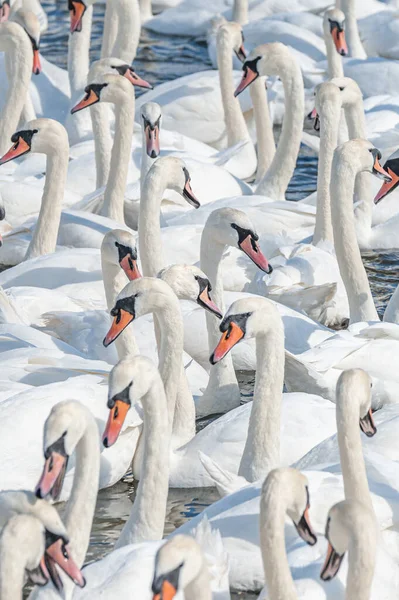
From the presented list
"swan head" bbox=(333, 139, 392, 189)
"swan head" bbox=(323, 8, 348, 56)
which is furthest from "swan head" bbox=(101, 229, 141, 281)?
"swan head" bbox=(323, 8, 348, 56)

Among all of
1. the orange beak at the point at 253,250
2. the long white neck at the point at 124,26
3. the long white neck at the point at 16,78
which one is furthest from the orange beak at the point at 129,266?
the long white neck at the point at 124,26

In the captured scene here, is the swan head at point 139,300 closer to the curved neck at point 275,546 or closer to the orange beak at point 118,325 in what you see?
the orange beak at point 118,325

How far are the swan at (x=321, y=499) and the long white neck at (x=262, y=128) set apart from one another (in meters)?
6.22

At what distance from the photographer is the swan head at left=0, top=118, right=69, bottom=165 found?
1062 centimetres

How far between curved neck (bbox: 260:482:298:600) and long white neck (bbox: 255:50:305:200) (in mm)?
6491

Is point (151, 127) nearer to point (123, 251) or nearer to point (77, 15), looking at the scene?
point (123, 251)

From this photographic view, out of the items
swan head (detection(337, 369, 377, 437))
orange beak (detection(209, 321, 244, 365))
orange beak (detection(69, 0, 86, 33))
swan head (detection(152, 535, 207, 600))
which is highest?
orange beak (detection(69, 0, 86, 33))

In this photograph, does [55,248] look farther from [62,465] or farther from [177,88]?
[62,465]

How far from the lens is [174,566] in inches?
199

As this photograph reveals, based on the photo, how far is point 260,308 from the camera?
24.1 ft

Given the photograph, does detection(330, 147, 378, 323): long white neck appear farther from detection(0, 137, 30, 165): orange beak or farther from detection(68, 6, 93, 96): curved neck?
detection(68, 6, 93, 96): curved neck

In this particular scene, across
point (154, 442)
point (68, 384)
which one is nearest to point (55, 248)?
point (68, 384)

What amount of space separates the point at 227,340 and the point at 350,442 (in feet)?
3.66

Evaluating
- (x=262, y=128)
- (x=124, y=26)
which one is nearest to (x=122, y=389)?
(x=262, y=128)
